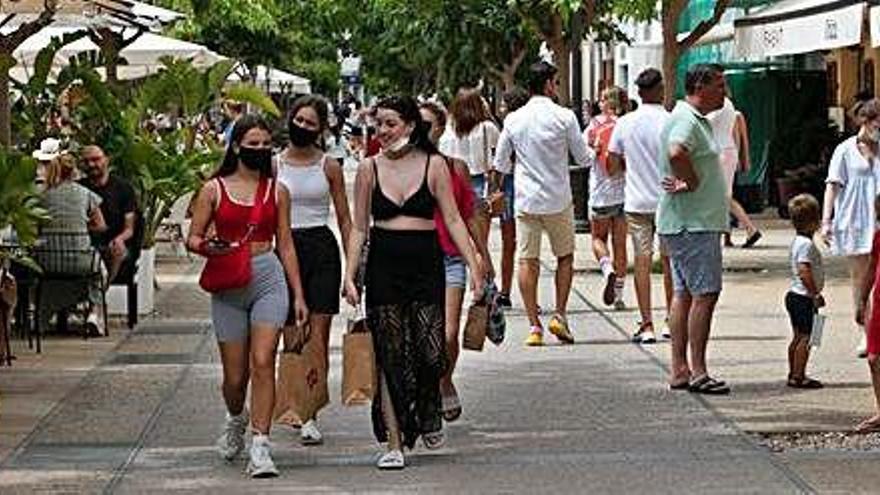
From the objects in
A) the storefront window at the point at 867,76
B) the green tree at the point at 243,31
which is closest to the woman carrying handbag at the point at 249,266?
the storefront window at the point at 867,76

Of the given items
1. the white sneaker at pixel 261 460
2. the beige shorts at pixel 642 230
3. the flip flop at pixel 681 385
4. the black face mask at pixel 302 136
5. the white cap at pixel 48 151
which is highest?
the black face mask at pixel 302 136

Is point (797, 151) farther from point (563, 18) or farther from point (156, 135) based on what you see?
point (156, 135)

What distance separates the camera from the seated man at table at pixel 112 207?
53.9 ft

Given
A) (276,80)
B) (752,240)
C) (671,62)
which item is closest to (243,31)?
(276,80)

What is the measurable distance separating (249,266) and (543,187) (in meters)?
5.31

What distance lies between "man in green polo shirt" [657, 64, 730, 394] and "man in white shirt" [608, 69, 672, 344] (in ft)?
8.18

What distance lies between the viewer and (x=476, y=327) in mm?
10969

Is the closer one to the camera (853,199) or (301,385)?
(301,385)

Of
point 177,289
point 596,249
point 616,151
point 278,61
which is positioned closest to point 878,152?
Result: point 616,151

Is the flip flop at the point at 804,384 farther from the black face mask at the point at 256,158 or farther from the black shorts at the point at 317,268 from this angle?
the black face mask at the point at 256,158

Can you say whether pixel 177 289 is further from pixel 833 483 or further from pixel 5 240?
pixel 833 483

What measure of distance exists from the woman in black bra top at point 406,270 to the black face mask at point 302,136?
0.62m

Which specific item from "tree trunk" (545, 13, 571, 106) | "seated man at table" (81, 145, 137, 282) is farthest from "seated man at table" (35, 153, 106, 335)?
"tree trunk" (545, 13, 571, 106)

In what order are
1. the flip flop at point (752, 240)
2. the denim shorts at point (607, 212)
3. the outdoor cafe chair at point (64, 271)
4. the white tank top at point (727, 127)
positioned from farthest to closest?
the flip flop at point (752, 240), the white tank top at point (727, 127), the denim shorts at point (607, 212), the outdoor cafe chair at point (64, 271)
